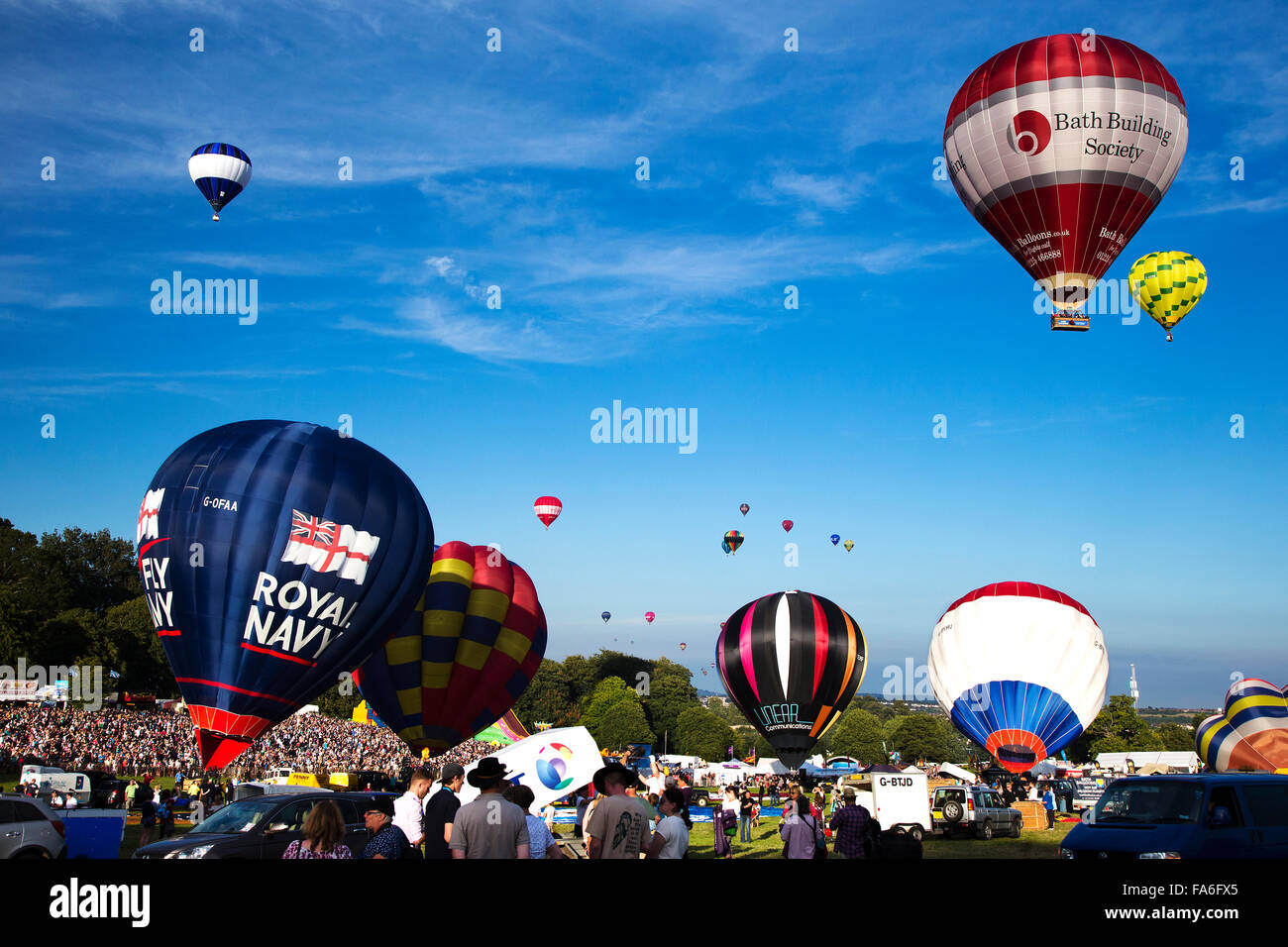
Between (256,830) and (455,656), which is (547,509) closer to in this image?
(455,656)

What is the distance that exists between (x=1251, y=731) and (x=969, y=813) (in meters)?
23.7

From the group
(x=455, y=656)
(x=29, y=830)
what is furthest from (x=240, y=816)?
(x=455, y=656)

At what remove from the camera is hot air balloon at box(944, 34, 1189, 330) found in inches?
1022

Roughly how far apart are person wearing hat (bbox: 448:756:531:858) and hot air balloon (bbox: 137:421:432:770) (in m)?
14.8

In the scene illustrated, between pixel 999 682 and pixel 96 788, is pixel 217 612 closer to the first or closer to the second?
pixel 96 788

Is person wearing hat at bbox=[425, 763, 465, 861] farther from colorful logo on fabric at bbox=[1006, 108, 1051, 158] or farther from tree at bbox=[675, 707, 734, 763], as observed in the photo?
tree at bbox=[675, 707, 734, 763]

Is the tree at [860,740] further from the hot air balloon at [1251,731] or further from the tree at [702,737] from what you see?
A: the hot air balloon at [1251,731]

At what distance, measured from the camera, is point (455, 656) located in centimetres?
3136

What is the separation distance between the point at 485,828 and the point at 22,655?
2706 inches

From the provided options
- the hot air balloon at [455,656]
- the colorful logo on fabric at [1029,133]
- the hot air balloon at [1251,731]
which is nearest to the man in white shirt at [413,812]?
the hot air balloon at [455,656]

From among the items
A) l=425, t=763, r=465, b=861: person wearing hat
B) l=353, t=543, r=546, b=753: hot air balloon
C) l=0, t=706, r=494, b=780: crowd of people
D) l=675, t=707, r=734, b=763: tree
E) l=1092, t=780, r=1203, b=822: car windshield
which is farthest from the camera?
l=675, t=707, r=734, b=763: tree

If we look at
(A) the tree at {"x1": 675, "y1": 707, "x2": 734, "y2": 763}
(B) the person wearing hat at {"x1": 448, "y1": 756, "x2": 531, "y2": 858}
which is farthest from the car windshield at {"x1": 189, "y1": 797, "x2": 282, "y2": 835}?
(A) the tree at {"x1": 675, "y1": 707, "x2": 734, "y2": 763}

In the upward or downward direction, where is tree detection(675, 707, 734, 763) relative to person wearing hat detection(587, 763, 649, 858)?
downward
